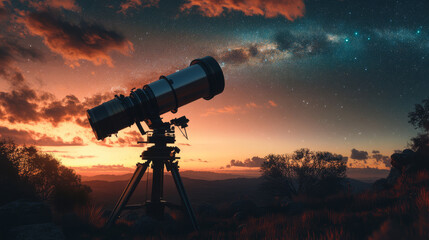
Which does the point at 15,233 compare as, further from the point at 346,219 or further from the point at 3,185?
the point at 346,219

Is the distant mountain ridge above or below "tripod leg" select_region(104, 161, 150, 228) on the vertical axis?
below

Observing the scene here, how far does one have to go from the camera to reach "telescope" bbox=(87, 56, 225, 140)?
6.73m

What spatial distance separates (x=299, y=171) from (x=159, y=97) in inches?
1088

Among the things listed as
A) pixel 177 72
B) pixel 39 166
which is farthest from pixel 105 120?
pixel 39 166

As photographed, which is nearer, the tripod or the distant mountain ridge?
the tripod

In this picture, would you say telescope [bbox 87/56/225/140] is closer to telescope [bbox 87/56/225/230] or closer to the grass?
telescope [bbox 87/56/225/230]

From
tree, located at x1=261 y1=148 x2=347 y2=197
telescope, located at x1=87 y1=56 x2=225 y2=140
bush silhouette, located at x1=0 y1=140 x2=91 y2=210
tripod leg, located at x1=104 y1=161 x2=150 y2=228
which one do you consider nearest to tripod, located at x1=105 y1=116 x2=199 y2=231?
tripod leg, located at x1=104 y1=161 x2=150 y2=228

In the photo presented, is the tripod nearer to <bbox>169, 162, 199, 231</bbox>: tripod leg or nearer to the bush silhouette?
<bbox>169, 162, 199, 231</bbox>: tripod leg

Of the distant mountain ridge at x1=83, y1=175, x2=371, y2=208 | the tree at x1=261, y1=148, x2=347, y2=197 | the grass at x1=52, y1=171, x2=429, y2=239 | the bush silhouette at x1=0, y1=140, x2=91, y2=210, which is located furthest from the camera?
the distant mountain ridge at x1=83, y1=175, x2=371, y2=208

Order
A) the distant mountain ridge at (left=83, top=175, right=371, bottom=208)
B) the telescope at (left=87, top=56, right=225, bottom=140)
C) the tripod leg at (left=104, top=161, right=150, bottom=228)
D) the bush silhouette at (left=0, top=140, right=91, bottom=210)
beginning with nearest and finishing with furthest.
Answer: the telescope at (left=87, top=56, right=225, bottom=140)
the tripod leg at (left=104, top=161, right=150, bottom=228)
the bush silhouette at (left=0, top=140, right=91, bottom=210)
the distant mountain ridge at (left=83, top=175, right=371, bottom=208)

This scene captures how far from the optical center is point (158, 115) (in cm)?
715

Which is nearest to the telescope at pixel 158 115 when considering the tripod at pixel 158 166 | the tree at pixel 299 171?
the tripod at pixel 158 166

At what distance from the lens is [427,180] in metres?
10.0

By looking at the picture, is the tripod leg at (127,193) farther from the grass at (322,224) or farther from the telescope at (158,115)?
the grass at (322,224)
